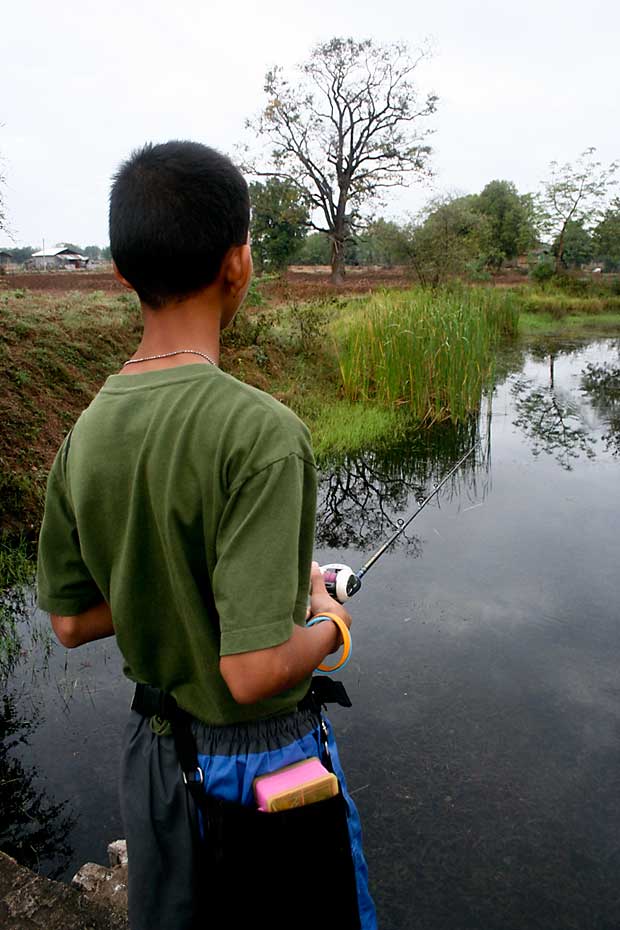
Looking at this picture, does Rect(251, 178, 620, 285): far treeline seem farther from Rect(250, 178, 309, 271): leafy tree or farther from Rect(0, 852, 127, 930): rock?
Rect(0, 852, 127, 930): rock

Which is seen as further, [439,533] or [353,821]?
[439,533]

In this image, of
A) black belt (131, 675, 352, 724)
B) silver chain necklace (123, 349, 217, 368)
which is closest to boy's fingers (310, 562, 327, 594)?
black belt (131, 675, 352, 724)

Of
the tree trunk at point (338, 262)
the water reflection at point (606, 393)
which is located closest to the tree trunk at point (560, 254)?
the tree trunk at point (338, 262)

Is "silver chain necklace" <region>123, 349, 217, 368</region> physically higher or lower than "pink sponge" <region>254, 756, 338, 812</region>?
higher

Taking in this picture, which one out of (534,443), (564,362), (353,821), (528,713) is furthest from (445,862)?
(564,362)

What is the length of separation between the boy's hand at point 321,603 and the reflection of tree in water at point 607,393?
6411 millimetres

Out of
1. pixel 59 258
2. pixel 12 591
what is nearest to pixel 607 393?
pixel 12 591

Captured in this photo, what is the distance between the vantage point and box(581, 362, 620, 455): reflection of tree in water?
7602mm

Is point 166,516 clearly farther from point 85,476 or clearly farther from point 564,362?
point 564,362

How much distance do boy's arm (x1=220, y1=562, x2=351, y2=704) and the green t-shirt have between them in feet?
0.08

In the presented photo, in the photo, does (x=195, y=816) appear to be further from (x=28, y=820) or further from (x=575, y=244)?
(x=575, y=244)

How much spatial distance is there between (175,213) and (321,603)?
0.64 metres

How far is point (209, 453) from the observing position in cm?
93

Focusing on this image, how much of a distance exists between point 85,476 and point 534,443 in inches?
272
